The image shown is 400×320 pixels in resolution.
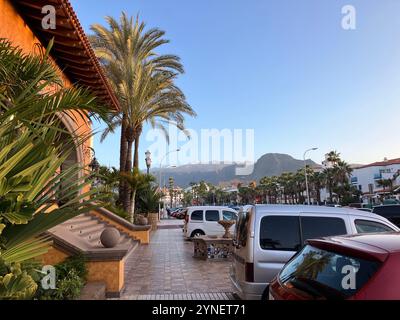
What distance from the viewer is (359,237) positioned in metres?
3.38

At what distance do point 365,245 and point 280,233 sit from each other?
307 centimetres

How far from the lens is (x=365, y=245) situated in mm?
2990

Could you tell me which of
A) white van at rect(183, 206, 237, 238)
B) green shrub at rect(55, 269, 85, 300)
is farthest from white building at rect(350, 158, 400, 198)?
green shrub at rect(55, 269, 85, 300)

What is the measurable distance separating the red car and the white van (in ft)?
50.1

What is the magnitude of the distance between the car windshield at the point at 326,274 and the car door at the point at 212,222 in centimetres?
1514

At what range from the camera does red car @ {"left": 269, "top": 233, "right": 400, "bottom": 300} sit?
2.55 metres

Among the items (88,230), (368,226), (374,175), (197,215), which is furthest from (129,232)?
(374,175)

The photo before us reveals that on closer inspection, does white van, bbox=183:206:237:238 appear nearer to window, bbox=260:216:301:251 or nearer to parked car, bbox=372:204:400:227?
parked car, bbox=372:204:400:227

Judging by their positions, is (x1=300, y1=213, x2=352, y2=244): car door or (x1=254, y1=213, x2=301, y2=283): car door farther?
(x1=300, y1=213, x2=352, y2=244): car door

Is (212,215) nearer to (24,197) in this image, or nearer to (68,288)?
(68,288)

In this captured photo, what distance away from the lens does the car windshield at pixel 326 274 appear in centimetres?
270
